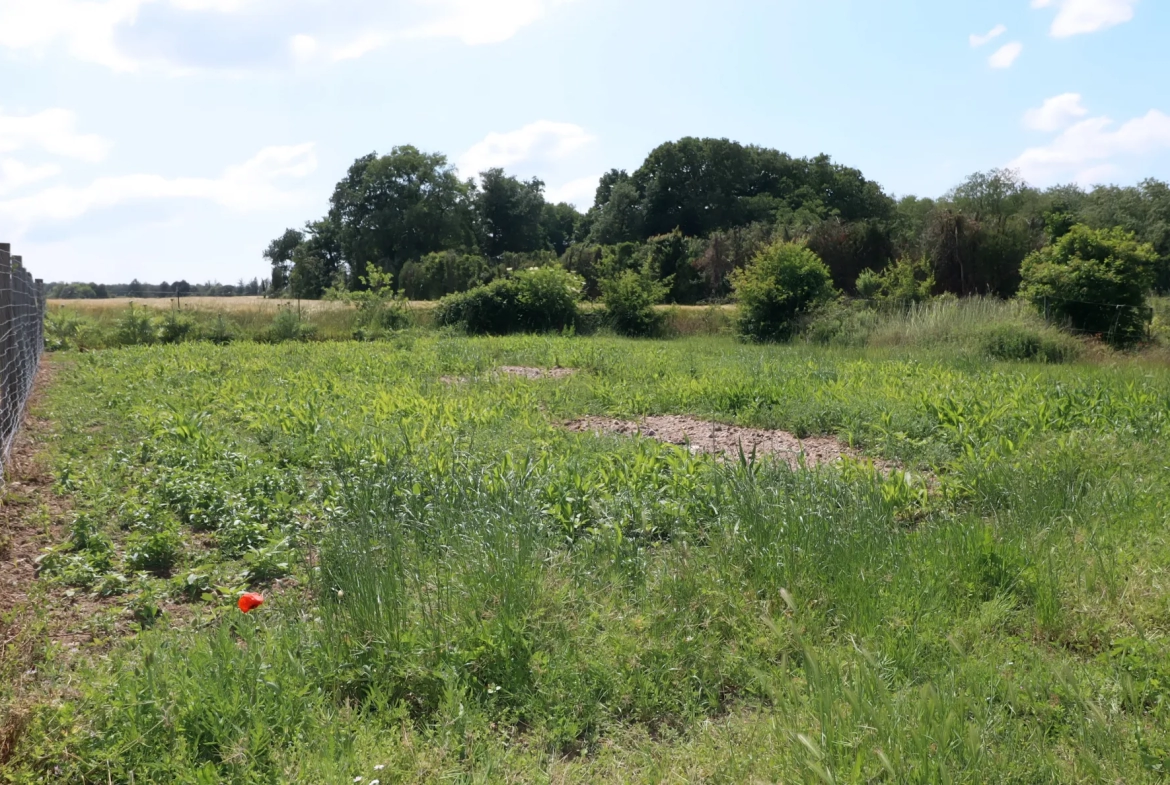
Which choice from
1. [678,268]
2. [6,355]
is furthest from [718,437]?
[678,268]

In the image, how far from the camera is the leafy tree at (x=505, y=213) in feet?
215

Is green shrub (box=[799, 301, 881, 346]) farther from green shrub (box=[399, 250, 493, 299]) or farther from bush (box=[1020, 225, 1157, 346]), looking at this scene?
green shrub (box=[399, 250, 493, 299])

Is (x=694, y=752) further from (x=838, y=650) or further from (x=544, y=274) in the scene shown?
(x=544, y=274)

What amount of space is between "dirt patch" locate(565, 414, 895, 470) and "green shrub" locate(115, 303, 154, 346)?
1654 cm

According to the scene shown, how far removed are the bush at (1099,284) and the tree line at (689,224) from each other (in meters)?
3.93

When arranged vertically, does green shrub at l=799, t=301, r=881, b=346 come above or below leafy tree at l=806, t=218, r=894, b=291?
below

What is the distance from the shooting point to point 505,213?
217 ft

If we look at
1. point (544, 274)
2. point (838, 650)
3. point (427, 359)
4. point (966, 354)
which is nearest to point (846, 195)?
point (544, 274)

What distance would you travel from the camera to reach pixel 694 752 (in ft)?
9.53

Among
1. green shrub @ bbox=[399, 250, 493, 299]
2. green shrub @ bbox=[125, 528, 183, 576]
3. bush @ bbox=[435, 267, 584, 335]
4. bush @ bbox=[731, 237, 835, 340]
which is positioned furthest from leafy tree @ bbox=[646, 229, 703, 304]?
green shrub @ bbox=[125, 528, 183, 576]

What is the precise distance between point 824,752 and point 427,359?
12680mm

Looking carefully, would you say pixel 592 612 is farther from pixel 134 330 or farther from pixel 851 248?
pixel 851 248

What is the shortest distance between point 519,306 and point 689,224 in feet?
105

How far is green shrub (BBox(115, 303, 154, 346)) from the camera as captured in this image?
67.7 feet
